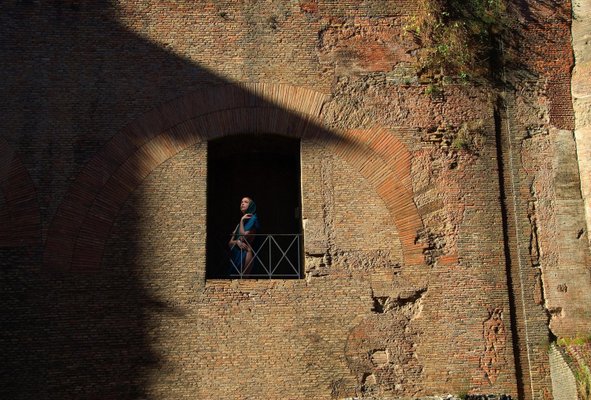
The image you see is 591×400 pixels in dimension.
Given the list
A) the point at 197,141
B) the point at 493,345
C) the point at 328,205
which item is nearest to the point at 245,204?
the point at 197,141

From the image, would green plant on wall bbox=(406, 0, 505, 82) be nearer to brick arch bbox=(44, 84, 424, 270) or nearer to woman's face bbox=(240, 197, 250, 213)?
brick arch bbox=(44, 84, 424, 270)

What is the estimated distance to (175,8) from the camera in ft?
33.2

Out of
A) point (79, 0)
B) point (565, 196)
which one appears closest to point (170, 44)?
point (79, 0)

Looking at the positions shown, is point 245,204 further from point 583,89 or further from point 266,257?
point 583,89

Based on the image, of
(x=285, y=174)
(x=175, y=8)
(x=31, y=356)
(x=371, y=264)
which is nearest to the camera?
(x=31, y=356)

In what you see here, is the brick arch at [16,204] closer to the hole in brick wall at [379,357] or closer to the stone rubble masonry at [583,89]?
the hole in brick wall at [379,357]

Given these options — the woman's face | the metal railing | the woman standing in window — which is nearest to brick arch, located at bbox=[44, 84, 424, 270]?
the woman's face

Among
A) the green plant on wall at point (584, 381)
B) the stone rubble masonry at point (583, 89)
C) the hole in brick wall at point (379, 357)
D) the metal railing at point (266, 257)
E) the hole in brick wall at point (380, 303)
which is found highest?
the stone rubble masonry at point (583, 89)

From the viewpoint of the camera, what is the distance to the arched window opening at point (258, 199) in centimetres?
1047

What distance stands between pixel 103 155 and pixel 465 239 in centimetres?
465

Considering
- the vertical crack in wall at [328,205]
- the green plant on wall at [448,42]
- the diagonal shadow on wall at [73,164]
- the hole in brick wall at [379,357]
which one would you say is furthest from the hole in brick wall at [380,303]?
the green plant on wall at [448,42]

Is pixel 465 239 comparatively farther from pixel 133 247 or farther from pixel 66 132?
pixel 66 132

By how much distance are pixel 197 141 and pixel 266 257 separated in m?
1.95

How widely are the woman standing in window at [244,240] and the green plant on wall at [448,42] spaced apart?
2965 millimetres
